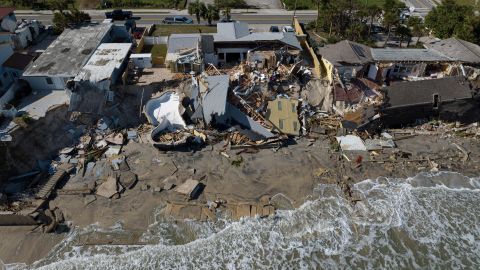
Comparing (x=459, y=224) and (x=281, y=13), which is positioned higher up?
(x=281, y=13)

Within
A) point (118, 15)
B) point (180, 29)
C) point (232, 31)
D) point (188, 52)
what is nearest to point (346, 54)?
point (232, 31)

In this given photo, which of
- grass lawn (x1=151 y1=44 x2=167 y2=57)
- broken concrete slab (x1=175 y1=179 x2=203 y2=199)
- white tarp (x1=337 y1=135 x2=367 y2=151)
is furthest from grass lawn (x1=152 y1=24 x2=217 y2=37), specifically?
broken concrete slab (x1=175 y1=179 x2=203 y2=199)

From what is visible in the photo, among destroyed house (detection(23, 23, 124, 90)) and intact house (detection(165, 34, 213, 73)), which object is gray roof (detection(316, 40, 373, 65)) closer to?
intact house (detection(165, 34, 213, 73))

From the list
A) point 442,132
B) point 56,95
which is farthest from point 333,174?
point 56,95

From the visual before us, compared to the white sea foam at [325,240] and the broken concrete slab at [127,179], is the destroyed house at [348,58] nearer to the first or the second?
the white sea foam at [325,240]

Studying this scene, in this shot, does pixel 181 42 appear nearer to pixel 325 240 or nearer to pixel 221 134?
pixel 221 134

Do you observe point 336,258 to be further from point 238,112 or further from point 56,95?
point 56,95
